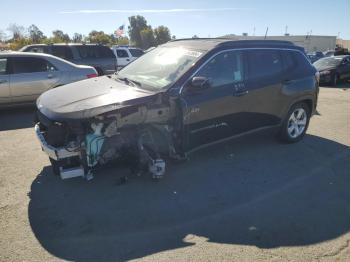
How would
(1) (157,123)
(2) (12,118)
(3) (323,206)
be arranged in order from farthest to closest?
(2) (12,118), (1) (157,123), (3) (323,206)

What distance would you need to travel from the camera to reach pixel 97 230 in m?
3.63

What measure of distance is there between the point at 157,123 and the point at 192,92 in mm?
658

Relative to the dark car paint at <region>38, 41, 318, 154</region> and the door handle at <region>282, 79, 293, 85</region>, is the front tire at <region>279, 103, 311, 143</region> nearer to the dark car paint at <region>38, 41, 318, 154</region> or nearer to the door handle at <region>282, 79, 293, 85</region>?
the dark car paint at <region>38, 41, 318, 154</region>

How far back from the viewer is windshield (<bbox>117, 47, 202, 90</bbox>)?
15.8 feet

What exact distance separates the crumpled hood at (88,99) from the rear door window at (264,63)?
6.37 feet

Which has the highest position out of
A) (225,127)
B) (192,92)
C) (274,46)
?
(274,46)

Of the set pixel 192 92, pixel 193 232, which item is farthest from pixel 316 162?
pixel 193 232

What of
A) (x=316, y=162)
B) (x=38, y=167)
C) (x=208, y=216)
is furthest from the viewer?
(x=316, y=162)

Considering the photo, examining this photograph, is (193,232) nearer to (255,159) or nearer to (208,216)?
(208,216)

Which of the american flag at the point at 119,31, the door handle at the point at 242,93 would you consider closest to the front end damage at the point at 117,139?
the door handle at the point at 242,93

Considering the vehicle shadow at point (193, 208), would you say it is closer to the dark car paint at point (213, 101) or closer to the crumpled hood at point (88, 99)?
the dark car paint at point (213, 101)

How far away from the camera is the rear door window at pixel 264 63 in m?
5.53

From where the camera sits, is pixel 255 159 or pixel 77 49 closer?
pixel 255 159

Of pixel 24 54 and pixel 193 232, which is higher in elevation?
pixel 24 54
